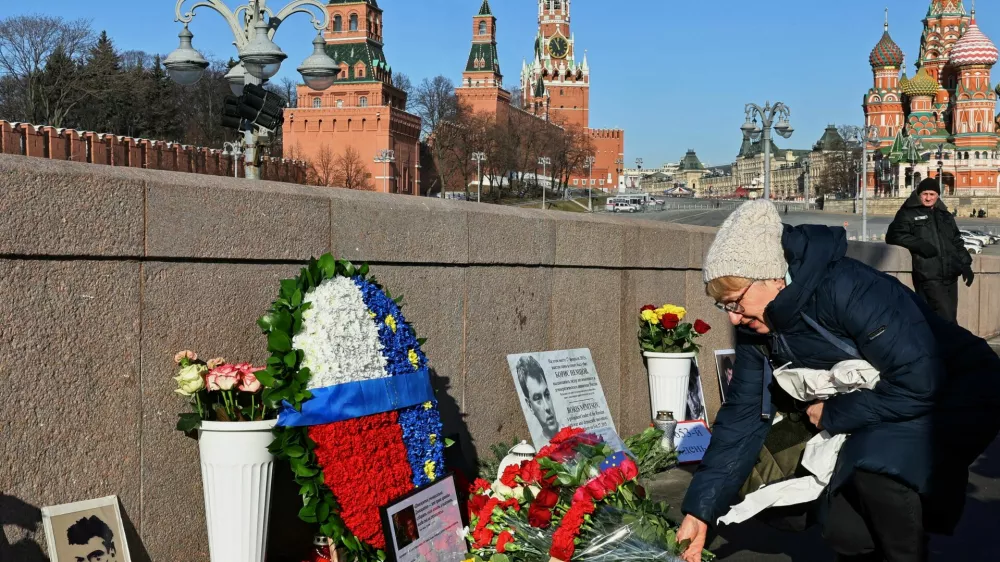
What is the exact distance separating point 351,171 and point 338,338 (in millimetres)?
85942

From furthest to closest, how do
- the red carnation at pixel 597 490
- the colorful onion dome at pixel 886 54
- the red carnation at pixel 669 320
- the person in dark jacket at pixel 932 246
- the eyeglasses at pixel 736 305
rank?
the colorful onion dome at pixel 886 54 → the person in dark jacket at pixel 932 246 → the red carnation at pixel 669 320 → the red carnation at pixel 597 490 → the eyeglasses at pixel 736 305

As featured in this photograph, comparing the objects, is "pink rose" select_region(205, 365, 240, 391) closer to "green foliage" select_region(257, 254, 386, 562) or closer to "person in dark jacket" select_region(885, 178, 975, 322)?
"green foliage" select_region(257, 254, 386, 562)

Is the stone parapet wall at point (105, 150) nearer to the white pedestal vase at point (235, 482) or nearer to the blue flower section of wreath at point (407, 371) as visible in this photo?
the blue flower section of wreath at point (407, 371)

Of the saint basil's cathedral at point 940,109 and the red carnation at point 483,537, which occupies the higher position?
the saint basil's cathedral at point 940,109

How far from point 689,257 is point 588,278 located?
181 centimetres

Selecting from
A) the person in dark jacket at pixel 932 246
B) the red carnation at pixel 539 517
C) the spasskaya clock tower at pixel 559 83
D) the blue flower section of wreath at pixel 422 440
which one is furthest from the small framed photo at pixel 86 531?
the spasskaya clock tower at pixel 559 83

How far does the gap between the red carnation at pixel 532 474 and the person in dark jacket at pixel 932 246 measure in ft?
24.5

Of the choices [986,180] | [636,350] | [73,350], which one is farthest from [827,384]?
[986,180]

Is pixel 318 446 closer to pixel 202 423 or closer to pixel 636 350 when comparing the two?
pixel 202 423

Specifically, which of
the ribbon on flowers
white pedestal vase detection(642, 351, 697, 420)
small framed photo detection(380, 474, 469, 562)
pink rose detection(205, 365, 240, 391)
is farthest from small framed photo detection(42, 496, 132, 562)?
white pedestal vase detection(642, 351, 697, 420)

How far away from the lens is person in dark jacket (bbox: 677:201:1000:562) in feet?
10.7

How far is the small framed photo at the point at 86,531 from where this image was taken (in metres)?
3.60

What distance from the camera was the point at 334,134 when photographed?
95000 mm

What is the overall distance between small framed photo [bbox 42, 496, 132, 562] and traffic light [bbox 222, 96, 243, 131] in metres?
7.17
